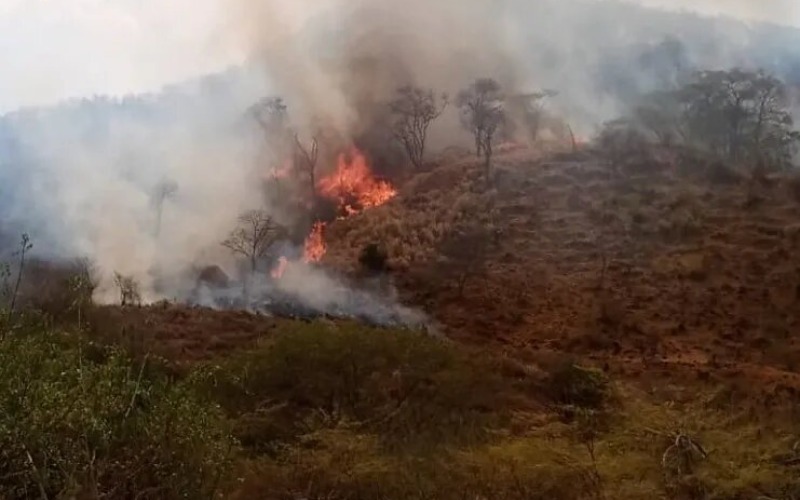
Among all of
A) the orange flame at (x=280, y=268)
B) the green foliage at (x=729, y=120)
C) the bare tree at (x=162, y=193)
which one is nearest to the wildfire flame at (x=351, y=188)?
the orange flame at (x=280, y=268)

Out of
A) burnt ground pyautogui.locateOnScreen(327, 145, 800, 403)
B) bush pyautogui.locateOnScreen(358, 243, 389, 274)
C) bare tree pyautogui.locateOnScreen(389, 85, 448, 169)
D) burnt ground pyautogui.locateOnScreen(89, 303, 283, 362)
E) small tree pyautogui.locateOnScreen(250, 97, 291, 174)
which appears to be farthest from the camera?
bare tree pyautogui.locateOnScreen(389, 85, 448, 169)

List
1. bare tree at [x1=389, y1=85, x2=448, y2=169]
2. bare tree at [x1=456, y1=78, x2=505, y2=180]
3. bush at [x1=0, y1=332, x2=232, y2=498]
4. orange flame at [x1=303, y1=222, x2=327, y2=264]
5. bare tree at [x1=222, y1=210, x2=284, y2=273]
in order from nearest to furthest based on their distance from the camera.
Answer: bush at [x1=0, y1=332, x2=232, y2=498] < bare tree at [x1=222, y1=210, x2=284, y2=273] < orange flame at [x1=303, y1=222, x2=327, y2=264] < bare tree at [x1=456, y1=78, x2=505, y2=180] < bare tree at [x1=389, y1=85, x2=448, y2=169]

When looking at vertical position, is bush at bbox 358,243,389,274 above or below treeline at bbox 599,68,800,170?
below

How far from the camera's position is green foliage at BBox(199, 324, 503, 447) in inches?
870

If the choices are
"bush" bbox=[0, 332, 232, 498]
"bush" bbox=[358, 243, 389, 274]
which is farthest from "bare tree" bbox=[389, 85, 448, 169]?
"bush" bbox=[0, 332, 232, 498]

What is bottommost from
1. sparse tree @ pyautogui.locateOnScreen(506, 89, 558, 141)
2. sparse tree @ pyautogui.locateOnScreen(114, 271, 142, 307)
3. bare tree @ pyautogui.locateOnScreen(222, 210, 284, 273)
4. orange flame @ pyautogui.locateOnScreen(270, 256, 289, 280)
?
sparse tree @ pyautogui.locateOnScreen(114, 271, 142, 307)

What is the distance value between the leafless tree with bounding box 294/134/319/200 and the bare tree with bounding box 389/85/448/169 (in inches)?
334

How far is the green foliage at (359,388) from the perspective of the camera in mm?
22109

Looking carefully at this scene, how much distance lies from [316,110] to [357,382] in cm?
5952

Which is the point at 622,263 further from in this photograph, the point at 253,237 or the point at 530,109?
the point at 530,109

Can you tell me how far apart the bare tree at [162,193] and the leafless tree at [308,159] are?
12.8 m

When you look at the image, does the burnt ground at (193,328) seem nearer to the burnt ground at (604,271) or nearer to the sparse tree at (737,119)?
the burnt ground at (604,271)

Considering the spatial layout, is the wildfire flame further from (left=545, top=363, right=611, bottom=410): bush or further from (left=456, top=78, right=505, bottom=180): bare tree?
(left=545, top=363, right=611, bottom=410): bush

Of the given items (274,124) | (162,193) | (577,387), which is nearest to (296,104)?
(274,124)
